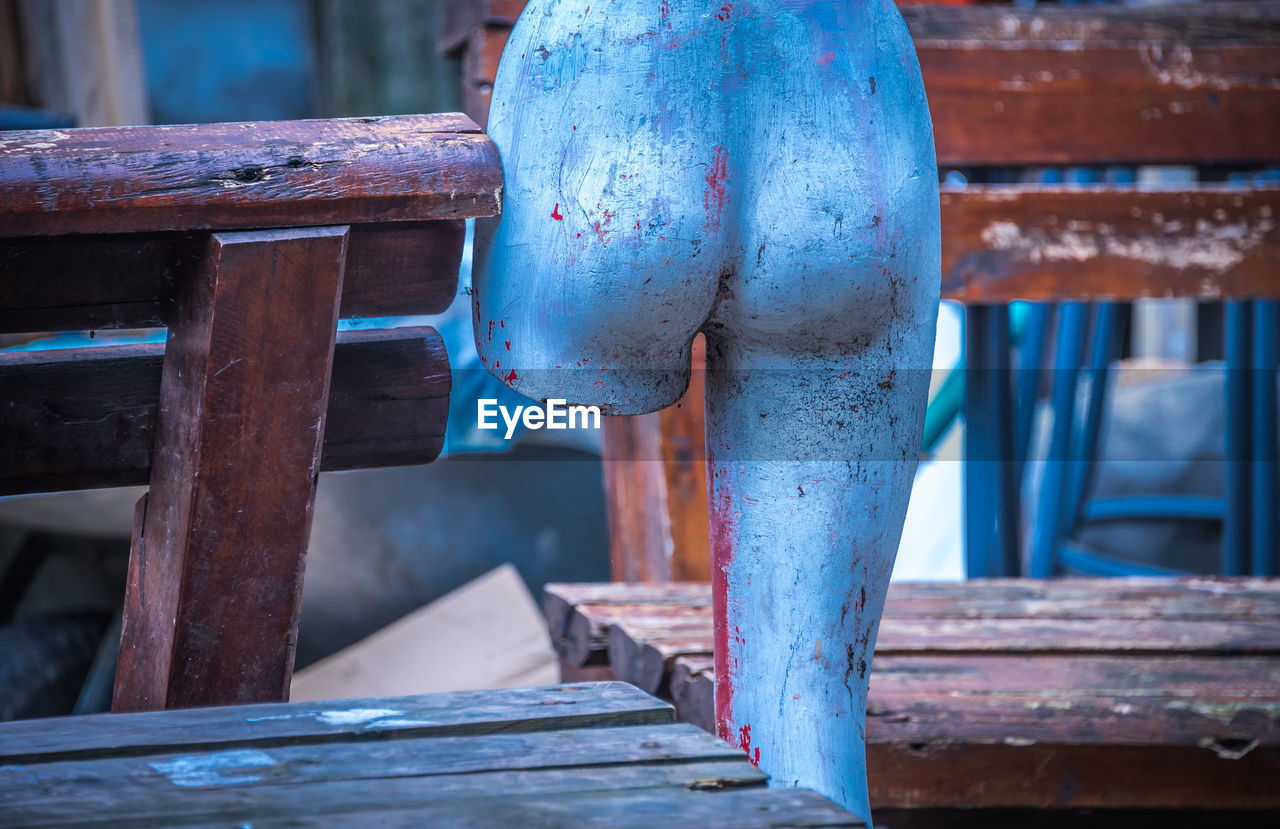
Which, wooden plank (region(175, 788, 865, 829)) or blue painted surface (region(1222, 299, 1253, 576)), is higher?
wooden plank (region(175, 788, 865, 829))

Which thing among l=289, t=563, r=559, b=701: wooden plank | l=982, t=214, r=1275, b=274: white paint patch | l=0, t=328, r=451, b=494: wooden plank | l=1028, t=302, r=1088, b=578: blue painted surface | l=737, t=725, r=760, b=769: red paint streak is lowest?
l=289, t=563, r=559, b=701: wooden plank

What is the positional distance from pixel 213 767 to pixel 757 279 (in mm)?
562

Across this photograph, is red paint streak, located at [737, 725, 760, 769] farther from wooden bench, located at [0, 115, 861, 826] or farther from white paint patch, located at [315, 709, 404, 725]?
white paint patch, located at [315, 709, 404, 725]

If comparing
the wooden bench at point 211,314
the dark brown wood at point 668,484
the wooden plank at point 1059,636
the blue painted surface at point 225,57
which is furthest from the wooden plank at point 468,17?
the blue painted surface at point 225,57

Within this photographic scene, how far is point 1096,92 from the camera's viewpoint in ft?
9.00

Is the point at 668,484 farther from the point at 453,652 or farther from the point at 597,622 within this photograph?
the point at 453,652

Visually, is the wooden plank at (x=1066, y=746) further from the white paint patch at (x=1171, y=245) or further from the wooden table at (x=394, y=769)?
the white paint patch at (x=1171, y=245)

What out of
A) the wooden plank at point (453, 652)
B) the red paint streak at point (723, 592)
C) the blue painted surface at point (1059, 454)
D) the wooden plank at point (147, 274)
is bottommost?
the wooden plank at point (453, 652)

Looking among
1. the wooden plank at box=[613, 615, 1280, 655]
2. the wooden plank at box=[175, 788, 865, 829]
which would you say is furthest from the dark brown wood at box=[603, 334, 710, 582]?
the wooden plank at box=[175, 788, 865, 829]

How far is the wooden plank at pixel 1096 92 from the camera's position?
8.89ft

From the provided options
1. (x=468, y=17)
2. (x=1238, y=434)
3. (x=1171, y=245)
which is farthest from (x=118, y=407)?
(x=1238, y=434)

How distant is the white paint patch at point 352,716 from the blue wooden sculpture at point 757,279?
0.96 feet

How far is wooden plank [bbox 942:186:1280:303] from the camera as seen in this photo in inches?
99.3

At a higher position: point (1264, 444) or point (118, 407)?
point (118, 407)
